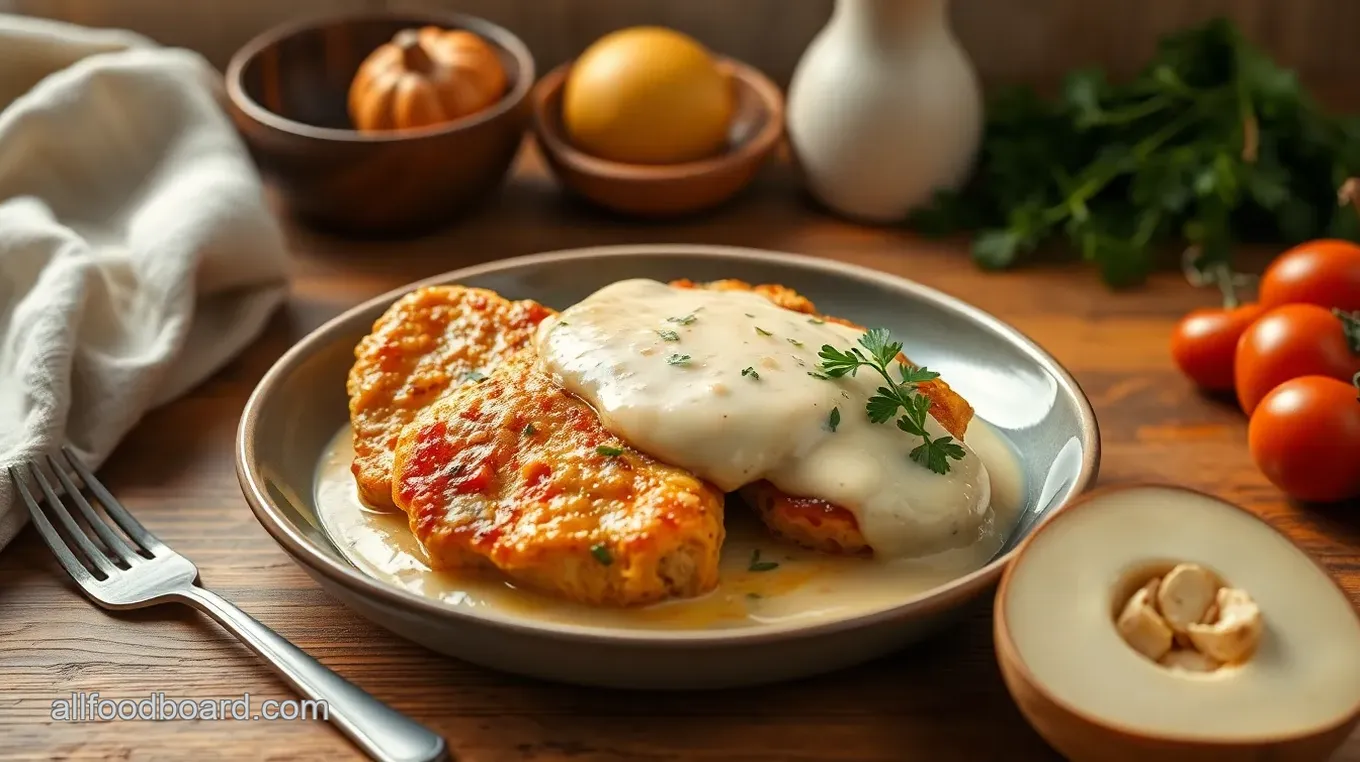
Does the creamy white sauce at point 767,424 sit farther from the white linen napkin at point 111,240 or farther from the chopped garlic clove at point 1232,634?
the white linen napkin at point 111,240

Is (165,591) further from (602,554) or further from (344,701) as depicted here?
(602,554)

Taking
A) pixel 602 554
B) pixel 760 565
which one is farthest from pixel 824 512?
pixel 602 554

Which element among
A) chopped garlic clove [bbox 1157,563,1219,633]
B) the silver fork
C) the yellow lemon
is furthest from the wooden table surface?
the yellow lemon

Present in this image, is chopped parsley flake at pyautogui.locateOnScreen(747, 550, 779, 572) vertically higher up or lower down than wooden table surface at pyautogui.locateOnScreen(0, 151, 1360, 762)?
higher up

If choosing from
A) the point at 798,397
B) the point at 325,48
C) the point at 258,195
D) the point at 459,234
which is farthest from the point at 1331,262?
the point at 325,48

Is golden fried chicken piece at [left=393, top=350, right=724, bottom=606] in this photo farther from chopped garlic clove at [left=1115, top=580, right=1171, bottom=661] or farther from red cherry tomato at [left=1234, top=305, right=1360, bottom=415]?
red cherry tomato at [left=1234, top=305, right=1360, bottom=415]

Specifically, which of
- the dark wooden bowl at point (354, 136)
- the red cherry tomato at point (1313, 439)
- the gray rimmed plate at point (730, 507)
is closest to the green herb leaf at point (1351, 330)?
the red cherry tomato at point (1313, 439)
